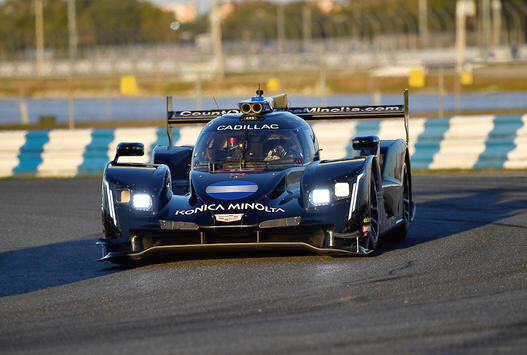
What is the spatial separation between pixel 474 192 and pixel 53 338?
9156 mm

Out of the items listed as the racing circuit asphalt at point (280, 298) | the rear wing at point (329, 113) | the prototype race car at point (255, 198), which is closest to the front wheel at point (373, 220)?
the prototype race car at point (255, 198)

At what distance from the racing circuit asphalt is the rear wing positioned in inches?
51.5

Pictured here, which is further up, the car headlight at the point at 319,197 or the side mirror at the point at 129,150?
the side mirror at the point at 129,150

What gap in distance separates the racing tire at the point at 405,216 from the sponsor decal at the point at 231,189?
191 cm

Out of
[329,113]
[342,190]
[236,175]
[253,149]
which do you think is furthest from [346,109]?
[342,190]

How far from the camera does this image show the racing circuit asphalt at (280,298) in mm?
6109

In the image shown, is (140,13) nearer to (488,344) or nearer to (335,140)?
(335,140)

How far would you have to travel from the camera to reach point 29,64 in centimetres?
7244

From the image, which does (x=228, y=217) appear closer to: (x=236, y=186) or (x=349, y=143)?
(x=236, y=186)

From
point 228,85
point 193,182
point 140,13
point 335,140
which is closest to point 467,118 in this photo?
point 335,140

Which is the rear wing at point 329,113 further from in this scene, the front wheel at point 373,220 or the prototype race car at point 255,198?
the front wheel at point 373,220

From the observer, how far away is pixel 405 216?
10.7m

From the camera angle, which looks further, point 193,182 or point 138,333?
point 193,182

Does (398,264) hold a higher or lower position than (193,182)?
lower
